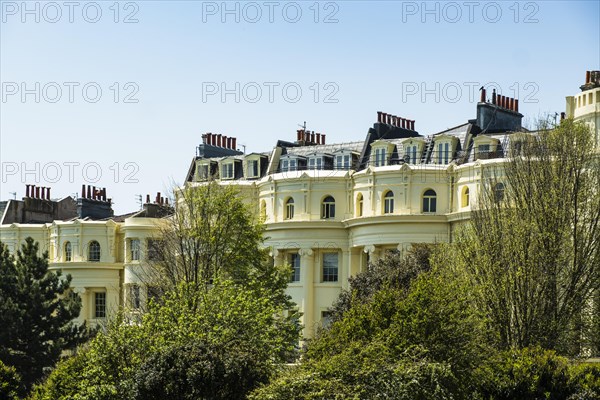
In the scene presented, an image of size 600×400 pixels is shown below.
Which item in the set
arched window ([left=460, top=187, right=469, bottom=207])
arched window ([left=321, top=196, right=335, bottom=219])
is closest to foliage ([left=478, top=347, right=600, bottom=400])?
arched window ([left=460, top=187, right=469, bottom=207])

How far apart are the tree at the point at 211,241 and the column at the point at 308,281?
12573mm

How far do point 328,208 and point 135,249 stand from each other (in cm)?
1896

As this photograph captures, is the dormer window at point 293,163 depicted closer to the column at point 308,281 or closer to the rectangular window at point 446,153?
the column at point 308,281

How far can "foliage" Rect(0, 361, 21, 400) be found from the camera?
2308 inches

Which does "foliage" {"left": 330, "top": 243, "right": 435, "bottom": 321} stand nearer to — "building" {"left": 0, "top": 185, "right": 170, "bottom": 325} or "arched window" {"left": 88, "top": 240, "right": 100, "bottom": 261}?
"building" {"left": 0, "top": 185, "right": 170, "bottom": 325}

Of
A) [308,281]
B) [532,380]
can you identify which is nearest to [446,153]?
[308,281]

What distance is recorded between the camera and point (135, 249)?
97.9m

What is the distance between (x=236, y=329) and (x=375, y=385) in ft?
26.2

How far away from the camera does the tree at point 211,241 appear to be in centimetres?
6862

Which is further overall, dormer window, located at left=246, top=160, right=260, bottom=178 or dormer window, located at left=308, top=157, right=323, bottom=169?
dormer window, located at left=246, top=160, right=260, bottom=178

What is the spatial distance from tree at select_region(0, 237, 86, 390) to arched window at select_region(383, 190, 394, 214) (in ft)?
63.2

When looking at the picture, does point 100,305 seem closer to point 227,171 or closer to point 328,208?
point 227,171

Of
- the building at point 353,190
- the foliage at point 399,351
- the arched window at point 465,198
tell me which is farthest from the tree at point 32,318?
the foliage at point 399,351

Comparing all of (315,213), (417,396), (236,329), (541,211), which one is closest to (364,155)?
(315,213)
